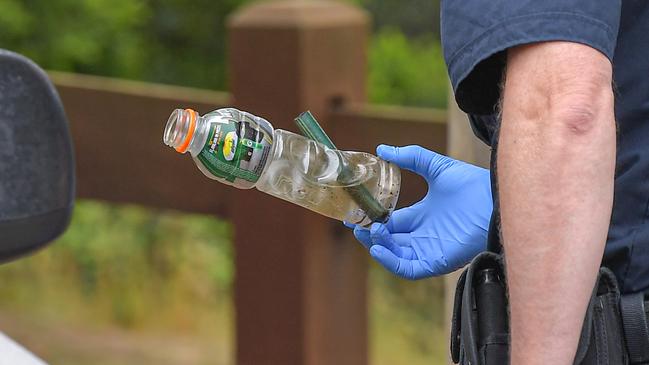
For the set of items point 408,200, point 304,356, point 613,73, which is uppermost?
point 613,73

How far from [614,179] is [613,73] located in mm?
151

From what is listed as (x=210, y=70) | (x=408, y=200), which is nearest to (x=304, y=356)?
(x=408, y=200)

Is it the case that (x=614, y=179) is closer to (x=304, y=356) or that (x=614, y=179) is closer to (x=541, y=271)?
(x=541, y=271)

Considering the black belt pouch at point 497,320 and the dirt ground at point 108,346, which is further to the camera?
the dirt ground at point 108,346

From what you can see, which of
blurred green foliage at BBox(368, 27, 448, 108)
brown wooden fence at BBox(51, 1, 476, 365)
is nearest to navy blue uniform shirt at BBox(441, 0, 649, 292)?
brown wooden fence at BBox(51, 1, 476, 365)

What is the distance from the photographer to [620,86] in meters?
1.76

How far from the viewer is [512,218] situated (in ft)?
5.30

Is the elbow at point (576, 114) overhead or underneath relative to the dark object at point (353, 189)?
overhead

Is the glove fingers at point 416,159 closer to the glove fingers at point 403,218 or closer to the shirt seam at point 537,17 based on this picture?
the glove fingers at point 403,218

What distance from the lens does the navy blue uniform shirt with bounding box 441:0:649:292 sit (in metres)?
1.64

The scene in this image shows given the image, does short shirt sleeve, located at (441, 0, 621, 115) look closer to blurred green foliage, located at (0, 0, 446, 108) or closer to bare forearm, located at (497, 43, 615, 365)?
bare forearm, located at (497, 43, 615, 365)

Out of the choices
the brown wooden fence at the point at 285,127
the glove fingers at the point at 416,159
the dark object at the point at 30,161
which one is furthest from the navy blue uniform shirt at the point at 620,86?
the brown wooden fence at the point at 285,127

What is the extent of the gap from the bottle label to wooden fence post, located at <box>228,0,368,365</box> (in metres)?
1.67

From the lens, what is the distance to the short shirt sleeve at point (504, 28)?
1.58 m
